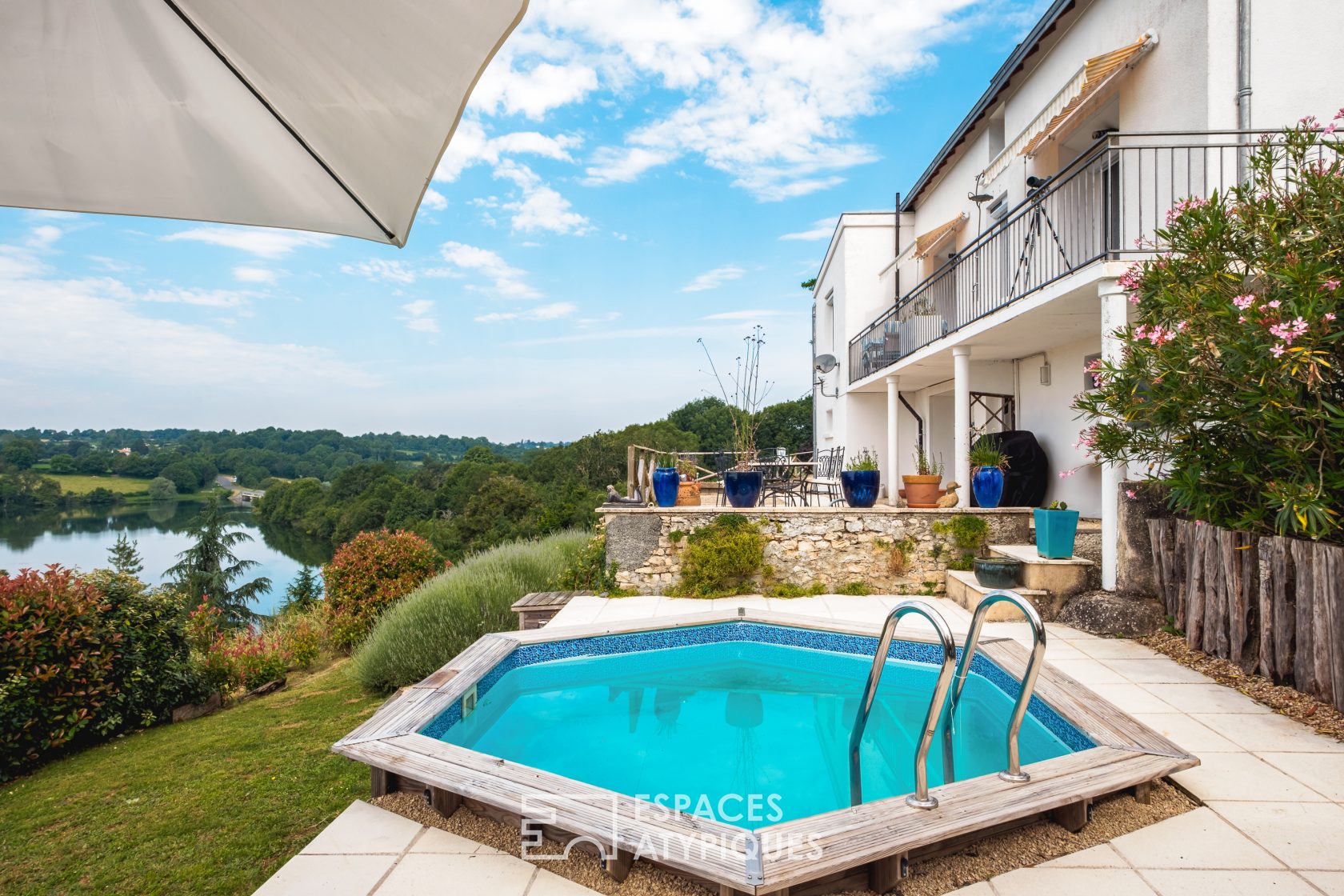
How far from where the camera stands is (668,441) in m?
40.7

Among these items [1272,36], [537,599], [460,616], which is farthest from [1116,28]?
[460,616]

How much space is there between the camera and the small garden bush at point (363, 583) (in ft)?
29.4

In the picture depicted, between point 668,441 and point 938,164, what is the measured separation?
94.3 ft

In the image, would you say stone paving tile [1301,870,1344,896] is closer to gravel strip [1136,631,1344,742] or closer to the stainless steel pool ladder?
the stainless steel pool ladder

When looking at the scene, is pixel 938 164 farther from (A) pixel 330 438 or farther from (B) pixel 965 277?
(A) pixel 330 438

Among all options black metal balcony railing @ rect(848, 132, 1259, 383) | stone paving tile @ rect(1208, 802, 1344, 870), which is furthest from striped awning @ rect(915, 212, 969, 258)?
stone paving tile @ rect(1208, 802, 1344, 870)

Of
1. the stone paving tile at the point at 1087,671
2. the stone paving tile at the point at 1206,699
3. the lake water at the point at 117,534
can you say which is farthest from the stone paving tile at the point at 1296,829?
the lake water at the point at 117,534

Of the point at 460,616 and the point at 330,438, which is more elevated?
the point at 330,438

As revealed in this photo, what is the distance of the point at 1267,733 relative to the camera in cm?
391

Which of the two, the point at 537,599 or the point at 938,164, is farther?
A: the point at 938,164

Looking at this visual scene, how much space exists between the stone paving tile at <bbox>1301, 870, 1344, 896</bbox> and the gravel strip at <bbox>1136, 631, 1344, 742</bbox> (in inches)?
67.2

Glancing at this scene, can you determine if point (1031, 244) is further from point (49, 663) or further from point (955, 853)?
point (49, 663)

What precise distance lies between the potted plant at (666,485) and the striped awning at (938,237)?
6.96 m

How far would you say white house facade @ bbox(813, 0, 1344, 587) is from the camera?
625cm
